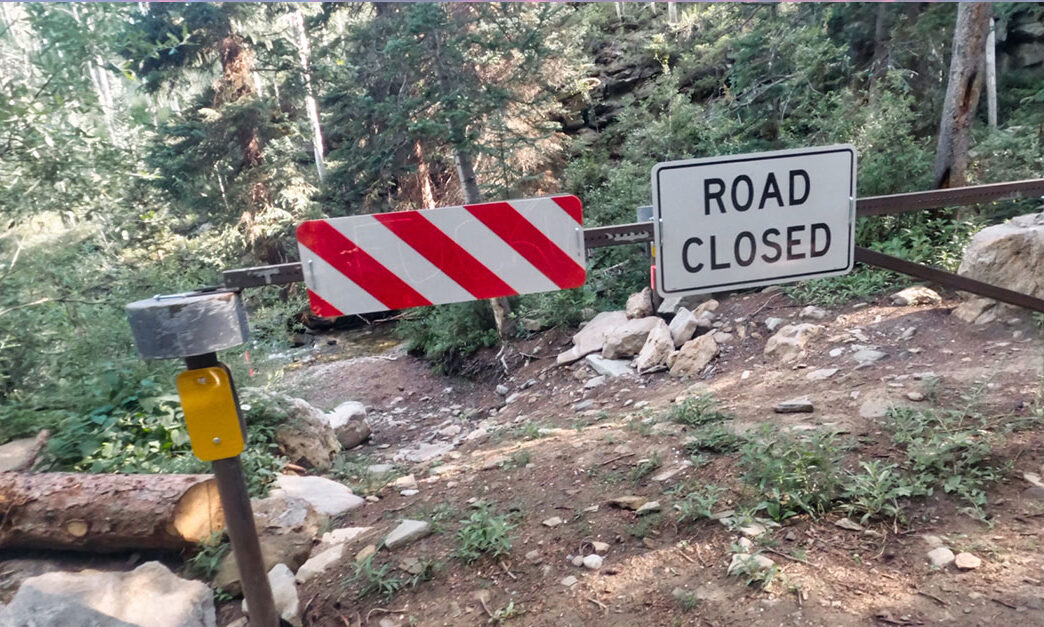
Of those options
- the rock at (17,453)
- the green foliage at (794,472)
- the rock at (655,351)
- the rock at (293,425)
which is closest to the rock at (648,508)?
the green foliage at (794,472)

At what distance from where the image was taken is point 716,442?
3.71 m

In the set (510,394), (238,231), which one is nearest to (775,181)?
(510,394)

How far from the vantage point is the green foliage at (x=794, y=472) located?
2.85m

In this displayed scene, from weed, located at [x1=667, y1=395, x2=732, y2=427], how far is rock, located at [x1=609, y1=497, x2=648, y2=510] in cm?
127

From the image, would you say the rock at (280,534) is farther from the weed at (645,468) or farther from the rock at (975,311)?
the rock at (975,311)

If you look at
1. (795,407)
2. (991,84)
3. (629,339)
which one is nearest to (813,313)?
(629,339)

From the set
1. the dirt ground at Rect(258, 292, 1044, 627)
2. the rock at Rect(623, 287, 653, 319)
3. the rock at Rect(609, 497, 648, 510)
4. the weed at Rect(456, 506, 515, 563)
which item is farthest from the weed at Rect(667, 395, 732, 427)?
the rock at Rect(623, 287, 653, 319)

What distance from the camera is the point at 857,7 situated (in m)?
13.2

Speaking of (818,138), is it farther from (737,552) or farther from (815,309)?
(737,552)

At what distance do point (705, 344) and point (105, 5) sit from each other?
6780 mm

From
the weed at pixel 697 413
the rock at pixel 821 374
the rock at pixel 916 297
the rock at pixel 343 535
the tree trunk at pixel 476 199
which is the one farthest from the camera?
the tree trunk at pixel 476 199

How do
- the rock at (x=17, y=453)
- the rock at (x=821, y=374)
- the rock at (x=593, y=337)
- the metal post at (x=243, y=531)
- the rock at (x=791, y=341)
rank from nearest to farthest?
the metal post at (x=243, y=531), the rock at (x=17, y=453), the rock at (x=821, y=374), the rock at (x=791, y=341), the rock at (x=593, y=337)

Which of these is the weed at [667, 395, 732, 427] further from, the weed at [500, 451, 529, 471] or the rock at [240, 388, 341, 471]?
the rock at [240, 388, 341, 471]

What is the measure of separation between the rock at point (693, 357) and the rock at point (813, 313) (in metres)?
1.06
